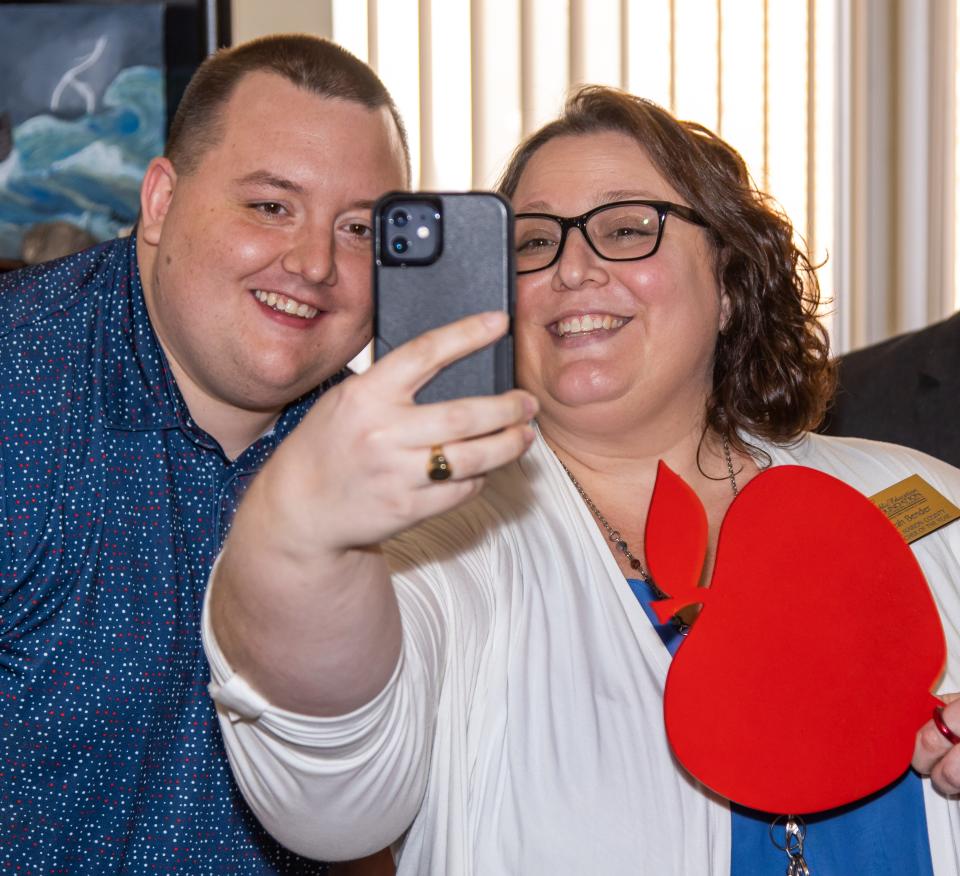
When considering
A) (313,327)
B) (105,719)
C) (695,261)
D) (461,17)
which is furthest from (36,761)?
(461,17)

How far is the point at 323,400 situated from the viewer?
0.81m

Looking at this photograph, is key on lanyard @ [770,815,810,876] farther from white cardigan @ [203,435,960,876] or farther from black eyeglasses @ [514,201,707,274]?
black eyeglasses @ [514,201,707,274]

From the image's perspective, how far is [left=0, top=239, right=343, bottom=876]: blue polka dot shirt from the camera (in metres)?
1.36

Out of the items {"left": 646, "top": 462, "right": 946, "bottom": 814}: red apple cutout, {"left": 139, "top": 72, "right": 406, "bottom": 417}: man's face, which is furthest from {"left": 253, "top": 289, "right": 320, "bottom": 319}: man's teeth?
{"left": 646, "top": 462, "right": 946, "bottom": 814}: red apple cutout

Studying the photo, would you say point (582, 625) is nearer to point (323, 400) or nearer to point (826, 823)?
point (826, 823)

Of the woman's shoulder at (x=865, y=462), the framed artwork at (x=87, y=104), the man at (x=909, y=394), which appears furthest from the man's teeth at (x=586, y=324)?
the framed artwork at (x=87, y=104)

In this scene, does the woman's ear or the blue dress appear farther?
the woman's ear

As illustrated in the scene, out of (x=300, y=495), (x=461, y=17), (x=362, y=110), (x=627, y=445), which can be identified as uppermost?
(x=461, y=17)

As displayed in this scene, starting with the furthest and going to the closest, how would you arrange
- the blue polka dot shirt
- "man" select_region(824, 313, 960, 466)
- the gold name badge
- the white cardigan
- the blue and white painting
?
the blue and white painting < "man" select_region(824, 313, 960, 466) < the gold name badge < the blue polka dot shirt < the white cardigan

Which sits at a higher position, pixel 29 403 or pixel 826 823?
pixel 29 403

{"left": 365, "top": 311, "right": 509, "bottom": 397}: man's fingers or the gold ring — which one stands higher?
{"left": 365, "top": 311, "right": 509, "bottom": 397}: man's fingers

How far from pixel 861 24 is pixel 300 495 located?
2.92m

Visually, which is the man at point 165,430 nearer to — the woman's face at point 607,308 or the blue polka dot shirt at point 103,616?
the blue polka dot shirt at point 103,616

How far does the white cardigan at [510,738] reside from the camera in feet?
3.24
